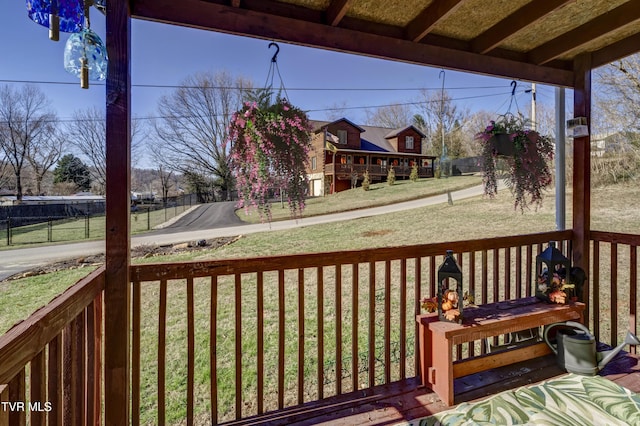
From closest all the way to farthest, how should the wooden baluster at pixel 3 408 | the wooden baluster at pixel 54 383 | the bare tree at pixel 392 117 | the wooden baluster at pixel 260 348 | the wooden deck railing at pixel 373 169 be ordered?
the wooden baluster at pixel 3 408 → the wooden baluster at pixel 54 383 → the wooden baluster at pixel 260 348 → the wooden deck railing at pixel 373 169 → the bare tree at pixel 392 117

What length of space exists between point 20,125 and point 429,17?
7.55ft

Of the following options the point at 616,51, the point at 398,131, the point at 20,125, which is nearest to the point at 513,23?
the point at 616,51

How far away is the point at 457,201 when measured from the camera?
751 centimetres

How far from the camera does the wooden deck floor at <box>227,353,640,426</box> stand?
73.4 inches

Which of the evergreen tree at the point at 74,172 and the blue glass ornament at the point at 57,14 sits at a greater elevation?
the blue glass ornament at the point at 57,14

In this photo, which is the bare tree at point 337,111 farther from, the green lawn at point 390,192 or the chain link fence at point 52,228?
the chain link fence at point 52,228

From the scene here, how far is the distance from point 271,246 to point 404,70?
13.3 ft

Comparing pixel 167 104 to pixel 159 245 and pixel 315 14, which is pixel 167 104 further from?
pixel 159 245

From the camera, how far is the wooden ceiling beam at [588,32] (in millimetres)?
2108

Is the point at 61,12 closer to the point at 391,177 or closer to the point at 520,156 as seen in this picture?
the point at 520,156

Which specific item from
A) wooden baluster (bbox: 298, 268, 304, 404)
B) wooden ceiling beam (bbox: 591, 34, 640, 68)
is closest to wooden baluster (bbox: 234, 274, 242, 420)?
wooden baluster (bbox: 298, 268, 304, 404)

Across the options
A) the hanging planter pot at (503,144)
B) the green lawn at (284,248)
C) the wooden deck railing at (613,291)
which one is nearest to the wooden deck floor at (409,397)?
the wooden deck railing at (613,291)

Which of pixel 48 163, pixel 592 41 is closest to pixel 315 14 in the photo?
pixel 48 163

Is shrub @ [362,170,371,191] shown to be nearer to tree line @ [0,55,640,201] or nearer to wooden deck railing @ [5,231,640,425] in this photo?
tree line @ [0,55,640,201]
